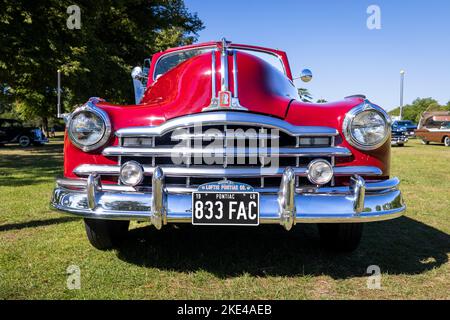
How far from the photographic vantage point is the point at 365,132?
2838 millimetres

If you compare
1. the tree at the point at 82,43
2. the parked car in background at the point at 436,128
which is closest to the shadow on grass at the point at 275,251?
the tree at the point at 82,43

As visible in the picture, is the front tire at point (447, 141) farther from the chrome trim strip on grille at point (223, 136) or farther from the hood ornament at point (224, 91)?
the chrome trim strip on grille at point (223, 136)

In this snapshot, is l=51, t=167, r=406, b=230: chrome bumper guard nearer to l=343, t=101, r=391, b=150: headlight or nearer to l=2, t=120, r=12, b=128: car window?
l=343, t=101, r=391, b=150: headlight

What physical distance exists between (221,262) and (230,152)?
→ 92 centimetres

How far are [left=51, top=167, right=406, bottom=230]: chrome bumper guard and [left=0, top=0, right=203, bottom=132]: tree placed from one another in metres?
10.1

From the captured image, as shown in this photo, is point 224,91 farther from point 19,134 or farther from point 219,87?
point 19,134

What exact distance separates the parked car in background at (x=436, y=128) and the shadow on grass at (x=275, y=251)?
20.8 metres

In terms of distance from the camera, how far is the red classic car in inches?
98.6

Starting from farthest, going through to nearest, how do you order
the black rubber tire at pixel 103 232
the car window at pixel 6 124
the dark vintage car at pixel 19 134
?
the car window at pixel 6 124, the dark vintage car at pixel 19 134, the black rubber tire at pixel 103 232

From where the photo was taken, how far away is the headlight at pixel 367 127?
2812mm

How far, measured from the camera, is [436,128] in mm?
22859

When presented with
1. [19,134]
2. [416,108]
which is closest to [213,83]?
[19,134]
